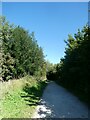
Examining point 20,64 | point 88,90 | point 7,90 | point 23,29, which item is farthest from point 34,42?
point 88,90

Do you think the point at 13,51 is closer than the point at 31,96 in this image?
No

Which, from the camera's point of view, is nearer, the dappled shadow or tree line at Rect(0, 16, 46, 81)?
the dappled shadow

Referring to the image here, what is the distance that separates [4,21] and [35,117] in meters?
21.1

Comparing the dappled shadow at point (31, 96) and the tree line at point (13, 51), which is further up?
the tree line at point (13, 51)

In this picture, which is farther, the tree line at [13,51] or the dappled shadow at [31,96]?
the tree line at [13,51]

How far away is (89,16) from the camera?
1716 cm

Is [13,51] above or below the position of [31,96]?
above

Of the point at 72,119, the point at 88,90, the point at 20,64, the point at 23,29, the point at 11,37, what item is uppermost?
the point at 23,29

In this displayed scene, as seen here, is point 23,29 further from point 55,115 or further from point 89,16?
point 55,115

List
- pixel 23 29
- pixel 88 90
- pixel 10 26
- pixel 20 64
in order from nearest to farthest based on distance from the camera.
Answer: pixel 88 90 → pixel 10 26 → pixel 20 64 → pixel 23 29

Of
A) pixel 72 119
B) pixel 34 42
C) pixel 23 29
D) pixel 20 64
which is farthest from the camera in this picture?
pixel 34 42

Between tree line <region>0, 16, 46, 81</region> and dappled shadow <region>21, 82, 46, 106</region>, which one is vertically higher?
tree line <region>0, 16, 46, 81</region>

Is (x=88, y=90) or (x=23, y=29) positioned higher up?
(x=23, y=29)

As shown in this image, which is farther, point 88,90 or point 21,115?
point 88,90
